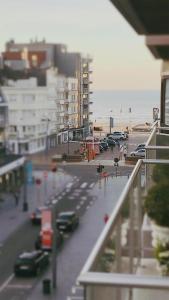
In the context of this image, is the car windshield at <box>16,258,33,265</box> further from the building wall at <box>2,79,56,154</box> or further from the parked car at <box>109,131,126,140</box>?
the parked car at <box>109,131,126,140</box>

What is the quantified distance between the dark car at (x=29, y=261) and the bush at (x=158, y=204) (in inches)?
58.6

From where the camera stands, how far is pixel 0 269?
1567 millimetres

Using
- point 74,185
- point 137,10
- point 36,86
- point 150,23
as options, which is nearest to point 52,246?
point 74,185

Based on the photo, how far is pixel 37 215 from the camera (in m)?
1.50

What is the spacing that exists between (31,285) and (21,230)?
6.5 inches

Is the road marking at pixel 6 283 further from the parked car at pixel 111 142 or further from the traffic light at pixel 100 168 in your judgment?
the parked car at pixel 111 142

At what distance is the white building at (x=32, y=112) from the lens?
1.50m

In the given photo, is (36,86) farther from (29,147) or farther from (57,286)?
(57,286)

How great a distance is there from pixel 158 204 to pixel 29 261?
1.56m

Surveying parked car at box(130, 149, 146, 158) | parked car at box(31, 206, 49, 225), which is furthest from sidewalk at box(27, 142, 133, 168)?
parked car at box(130, 149, 146, 158)

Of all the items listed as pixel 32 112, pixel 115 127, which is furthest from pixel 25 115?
pixel 115 127

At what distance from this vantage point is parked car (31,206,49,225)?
150 cm

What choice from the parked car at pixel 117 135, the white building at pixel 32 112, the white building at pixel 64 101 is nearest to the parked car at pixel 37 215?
the white building at pixel 32 112

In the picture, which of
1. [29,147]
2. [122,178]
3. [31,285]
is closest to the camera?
[29,147]
